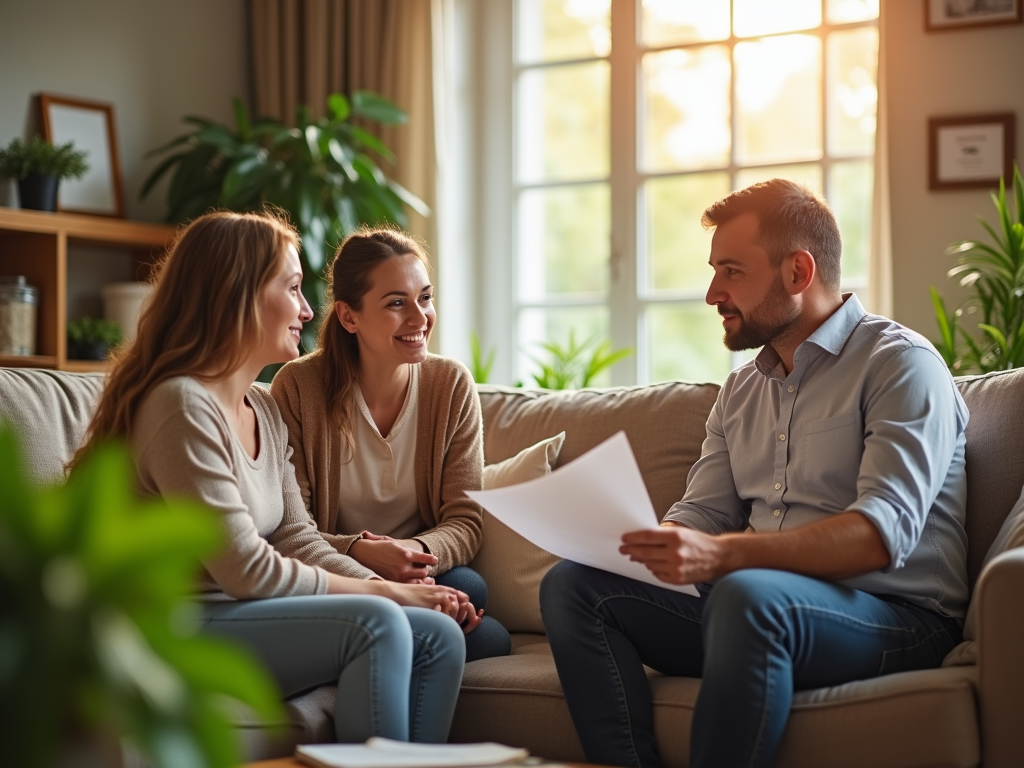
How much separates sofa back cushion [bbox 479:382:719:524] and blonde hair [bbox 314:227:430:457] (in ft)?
1.40

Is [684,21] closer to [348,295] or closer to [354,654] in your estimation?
[348,295]

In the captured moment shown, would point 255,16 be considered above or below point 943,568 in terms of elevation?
above

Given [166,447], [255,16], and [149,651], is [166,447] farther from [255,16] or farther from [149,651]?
[255,16]

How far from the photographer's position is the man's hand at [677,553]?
1593mm

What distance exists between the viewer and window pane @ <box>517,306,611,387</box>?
4.02 metres

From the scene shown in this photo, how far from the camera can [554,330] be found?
162 inches

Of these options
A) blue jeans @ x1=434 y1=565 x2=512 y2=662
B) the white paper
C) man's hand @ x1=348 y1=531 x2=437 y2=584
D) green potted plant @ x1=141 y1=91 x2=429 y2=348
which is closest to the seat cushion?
blue jeans @ x1=434 y1=565 x2=512 y2=662

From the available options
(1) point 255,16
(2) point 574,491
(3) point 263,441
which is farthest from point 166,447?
(1) point 255,16

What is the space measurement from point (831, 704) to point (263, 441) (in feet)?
3.31

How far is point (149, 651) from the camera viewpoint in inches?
24.1

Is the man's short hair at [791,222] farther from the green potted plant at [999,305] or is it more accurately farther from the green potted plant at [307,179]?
the green potted plant at [307,179]

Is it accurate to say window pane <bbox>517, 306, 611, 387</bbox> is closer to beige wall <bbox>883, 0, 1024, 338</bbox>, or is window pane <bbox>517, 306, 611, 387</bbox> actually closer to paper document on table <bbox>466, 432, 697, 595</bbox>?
beige wall <bbox>883, 0, 1024, 338</bbox>

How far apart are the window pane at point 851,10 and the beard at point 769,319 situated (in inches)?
78.3

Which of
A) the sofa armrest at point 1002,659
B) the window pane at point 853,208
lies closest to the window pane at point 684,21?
the window pane at point 853,208
